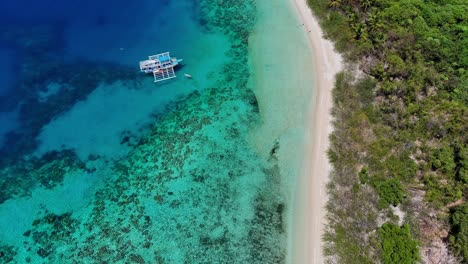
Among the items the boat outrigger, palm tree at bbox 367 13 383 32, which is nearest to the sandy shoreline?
palm tree at bbox 367 13 383 32

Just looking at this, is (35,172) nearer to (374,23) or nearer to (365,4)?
(374,23)

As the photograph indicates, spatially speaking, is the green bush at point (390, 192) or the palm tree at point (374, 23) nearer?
the green bush at point (390, 192)

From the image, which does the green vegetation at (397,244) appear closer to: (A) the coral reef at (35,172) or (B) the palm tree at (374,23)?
(B) the palm tree at (374,23)

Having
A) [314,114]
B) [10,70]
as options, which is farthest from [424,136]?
[10,70]

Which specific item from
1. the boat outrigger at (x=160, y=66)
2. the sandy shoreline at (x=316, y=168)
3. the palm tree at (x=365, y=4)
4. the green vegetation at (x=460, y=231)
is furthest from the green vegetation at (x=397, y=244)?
the palm tree at (x=365, y=4)

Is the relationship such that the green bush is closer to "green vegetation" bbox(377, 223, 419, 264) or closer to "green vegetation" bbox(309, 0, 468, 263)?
"green vegetation" bbox(309, 0, 468, 263)

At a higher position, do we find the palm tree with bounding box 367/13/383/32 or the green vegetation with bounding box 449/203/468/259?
the palm tree with bounding box 367/13/383/32
